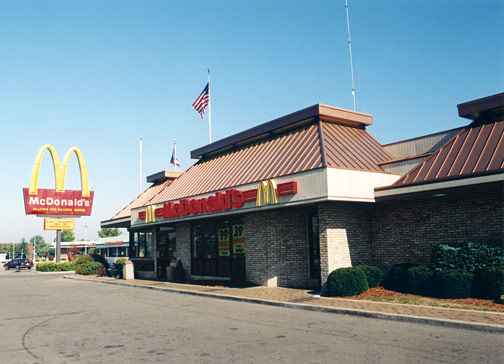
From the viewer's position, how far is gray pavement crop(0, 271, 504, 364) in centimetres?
812

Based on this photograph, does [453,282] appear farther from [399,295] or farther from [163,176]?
[163,176]

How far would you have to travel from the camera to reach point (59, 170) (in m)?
48.2

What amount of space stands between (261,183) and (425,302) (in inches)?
322

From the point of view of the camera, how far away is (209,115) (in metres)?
30.6

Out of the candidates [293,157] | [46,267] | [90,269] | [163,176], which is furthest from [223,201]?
[46,267]

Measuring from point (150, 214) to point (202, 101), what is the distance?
842cm

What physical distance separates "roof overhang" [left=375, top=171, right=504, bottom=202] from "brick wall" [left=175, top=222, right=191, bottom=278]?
503 inches

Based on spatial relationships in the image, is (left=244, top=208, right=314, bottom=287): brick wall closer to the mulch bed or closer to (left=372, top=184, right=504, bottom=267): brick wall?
(left=372, top=184, right=504, bottom=267): brick wall

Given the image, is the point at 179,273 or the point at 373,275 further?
the point at 179,273

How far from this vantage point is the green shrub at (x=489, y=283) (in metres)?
13.2

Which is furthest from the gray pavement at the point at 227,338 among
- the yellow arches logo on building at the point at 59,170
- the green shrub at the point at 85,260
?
the yellow arches logo on building at the point at 59,170

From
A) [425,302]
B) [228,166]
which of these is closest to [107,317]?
[425,302]

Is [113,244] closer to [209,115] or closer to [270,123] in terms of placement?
[209,115]

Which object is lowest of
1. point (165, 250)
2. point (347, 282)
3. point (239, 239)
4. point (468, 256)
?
point (347, 282)
